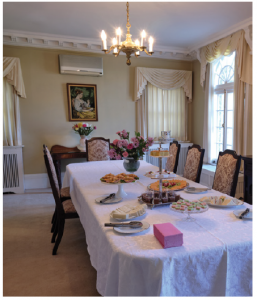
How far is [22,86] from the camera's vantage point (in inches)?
177

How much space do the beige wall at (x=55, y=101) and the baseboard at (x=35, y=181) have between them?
0.09m

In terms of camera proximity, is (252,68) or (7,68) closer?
(252,68)

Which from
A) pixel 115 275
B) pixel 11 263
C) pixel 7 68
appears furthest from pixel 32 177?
pixel 115 275

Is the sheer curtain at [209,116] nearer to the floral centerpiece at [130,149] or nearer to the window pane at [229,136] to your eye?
the window pane at [229,136]

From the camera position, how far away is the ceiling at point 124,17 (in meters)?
3.21

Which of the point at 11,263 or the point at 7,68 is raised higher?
the point at 7,68

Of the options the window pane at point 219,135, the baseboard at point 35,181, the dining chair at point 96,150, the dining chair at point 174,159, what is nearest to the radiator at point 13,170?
the baseboard at point 35,181

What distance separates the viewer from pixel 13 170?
4582mm

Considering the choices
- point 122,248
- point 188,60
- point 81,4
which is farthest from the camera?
point 188,60

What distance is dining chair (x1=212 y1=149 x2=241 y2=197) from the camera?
2.17 meters

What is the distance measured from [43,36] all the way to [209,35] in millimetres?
3118

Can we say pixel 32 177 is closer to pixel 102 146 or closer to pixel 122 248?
pixel 102 146

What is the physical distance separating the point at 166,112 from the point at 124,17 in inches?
95.3

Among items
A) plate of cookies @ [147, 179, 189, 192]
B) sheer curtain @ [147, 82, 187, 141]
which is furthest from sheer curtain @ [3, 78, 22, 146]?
plate of cookies @ [147, 179, 189, 192]
